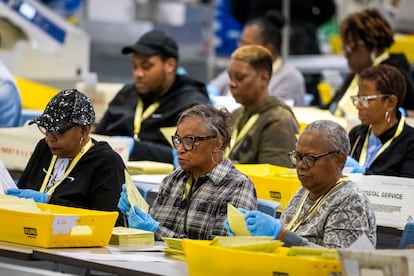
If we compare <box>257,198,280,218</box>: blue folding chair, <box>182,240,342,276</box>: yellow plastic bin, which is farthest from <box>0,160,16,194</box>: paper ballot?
<box>182,240,342,276</box>: yellow plastic bin

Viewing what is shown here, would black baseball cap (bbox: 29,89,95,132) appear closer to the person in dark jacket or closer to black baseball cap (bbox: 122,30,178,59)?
black baseball cap (bbox: 122,30,178,59)

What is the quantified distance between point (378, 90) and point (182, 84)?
5.44 ft

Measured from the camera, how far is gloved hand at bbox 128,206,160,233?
530 centimetres

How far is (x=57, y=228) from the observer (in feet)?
15.9

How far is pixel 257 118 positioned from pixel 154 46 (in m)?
1.15

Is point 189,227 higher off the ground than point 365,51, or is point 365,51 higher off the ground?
point 365,51

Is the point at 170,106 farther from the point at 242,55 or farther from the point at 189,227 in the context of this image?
the point at 189,227

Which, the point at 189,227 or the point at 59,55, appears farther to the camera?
the point at 59,55

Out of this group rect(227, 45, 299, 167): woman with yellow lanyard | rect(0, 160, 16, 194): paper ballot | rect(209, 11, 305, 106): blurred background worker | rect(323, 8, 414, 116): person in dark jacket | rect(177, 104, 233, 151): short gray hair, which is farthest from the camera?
rect(209, 11, 305, 106): blurred background worker

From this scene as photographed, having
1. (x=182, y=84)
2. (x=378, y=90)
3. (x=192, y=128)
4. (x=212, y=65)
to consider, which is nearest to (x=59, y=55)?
(x=212, y=65)

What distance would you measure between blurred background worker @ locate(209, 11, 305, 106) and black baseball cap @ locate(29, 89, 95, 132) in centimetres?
293

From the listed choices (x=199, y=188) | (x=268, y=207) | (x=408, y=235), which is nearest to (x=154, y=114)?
(x=268, y=207)

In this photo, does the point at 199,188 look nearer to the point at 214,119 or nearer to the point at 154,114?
the point at 214,119

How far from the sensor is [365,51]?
841 cm
